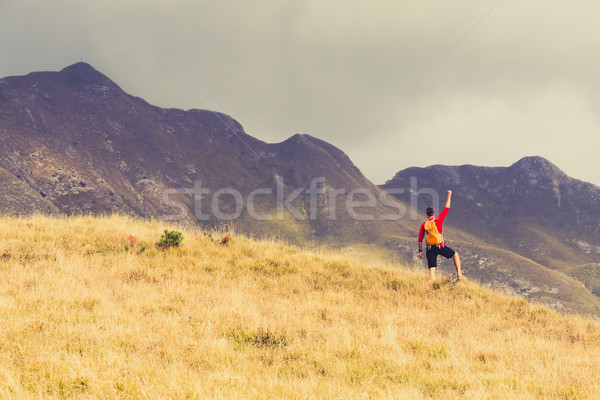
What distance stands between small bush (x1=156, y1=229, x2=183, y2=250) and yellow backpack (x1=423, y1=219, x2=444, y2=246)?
7.76 metres

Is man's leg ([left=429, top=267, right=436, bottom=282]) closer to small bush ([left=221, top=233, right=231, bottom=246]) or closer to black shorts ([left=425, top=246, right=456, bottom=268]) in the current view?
black shorts ([left=425, top=246, right=456, bottom=268])

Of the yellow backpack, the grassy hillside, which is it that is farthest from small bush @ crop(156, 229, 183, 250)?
the yellow backpack

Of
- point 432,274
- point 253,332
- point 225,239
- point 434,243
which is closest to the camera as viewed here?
point 253,332

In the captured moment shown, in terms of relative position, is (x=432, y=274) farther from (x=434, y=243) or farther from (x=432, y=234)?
(x=432, y=234)

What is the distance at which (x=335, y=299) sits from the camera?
7.83m

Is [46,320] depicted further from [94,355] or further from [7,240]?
[7,240]

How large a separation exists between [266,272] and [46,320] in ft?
18.0

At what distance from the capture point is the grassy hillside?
3691 mm

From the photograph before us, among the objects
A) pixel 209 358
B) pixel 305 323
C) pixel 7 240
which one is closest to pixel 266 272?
pixel 305 323

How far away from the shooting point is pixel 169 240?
10695 mm

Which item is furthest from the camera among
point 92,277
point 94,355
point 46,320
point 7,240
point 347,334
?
point 7,240

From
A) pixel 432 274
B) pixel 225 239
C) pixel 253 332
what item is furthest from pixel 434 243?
pixel 253 332

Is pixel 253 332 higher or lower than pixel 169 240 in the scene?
lower

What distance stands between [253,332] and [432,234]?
7.20m
